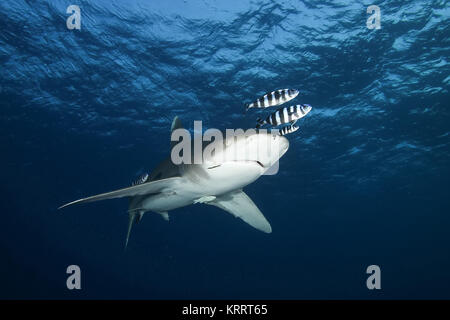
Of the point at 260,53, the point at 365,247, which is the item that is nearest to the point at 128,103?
the point at 260,53

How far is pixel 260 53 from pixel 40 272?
11358 centimetres

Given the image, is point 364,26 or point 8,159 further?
point 8,159

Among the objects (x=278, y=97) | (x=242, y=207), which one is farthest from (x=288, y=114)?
(x=242, y=207)

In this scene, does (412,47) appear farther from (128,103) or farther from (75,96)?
(75,96)

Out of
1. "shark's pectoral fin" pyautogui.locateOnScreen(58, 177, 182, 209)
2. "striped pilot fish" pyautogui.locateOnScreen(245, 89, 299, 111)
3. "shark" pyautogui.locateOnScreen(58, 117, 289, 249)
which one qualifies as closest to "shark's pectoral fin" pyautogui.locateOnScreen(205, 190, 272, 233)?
"shark" pyautogui.locateOnScreen(58, 117, 289, 249)

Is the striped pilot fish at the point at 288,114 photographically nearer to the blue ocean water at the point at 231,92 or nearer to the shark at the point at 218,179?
the shark at the point at 218,179

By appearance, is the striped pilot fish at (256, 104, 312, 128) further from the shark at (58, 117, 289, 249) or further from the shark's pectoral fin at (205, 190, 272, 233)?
the shark's pectoral fin at (205, 190, 272, 233)

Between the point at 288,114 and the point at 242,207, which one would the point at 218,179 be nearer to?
the point at 288,114

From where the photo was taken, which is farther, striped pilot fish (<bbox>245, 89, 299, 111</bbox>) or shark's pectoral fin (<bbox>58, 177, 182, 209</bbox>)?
striped pilot fish (<bbox>245, 89, 299, 111</bbox>)

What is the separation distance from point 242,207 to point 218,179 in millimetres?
2193

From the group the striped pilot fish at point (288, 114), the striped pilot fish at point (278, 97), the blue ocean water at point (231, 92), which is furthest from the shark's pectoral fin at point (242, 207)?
the blue ocean water at point (231, 92)

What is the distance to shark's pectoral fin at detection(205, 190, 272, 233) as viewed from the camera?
6.62 metres

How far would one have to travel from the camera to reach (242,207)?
6902mm

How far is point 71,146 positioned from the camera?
23891mm
